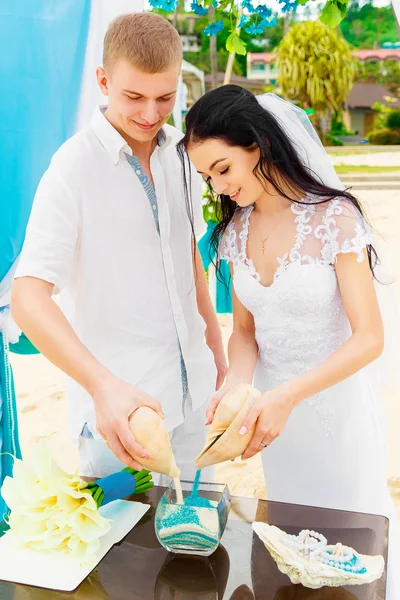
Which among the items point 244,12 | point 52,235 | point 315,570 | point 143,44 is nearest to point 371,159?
point 244,12

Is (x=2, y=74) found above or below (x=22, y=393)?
above

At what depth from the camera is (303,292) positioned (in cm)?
170

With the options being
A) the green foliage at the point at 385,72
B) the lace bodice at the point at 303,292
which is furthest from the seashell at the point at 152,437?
the green foliage at the point at 385,72

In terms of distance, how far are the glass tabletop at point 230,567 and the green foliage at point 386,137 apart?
24756 millimetres

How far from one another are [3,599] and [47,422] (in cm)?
329

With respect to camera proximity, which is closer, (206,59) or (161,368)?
(161,368)

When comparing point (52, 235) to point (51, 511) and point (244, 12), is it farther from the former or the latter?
point (244, 12)

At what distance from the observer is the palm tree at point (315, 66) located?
2400cm

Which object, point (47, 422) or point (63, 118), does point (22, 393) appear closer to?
point (47, 422)

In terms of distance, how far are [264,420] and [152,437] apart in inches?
9.7

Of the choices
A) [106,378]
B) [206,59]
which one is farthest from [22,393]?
[206,59]

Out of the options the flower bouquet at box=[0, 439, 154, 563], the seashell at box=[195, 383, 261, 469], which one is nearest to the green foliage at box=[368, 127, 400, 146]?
the seashell at box=[195, 383, 261, 469]

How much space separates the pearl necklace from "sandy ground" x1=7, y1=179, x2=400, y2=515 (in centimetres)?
131

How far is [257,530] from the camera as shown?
3.94ft
